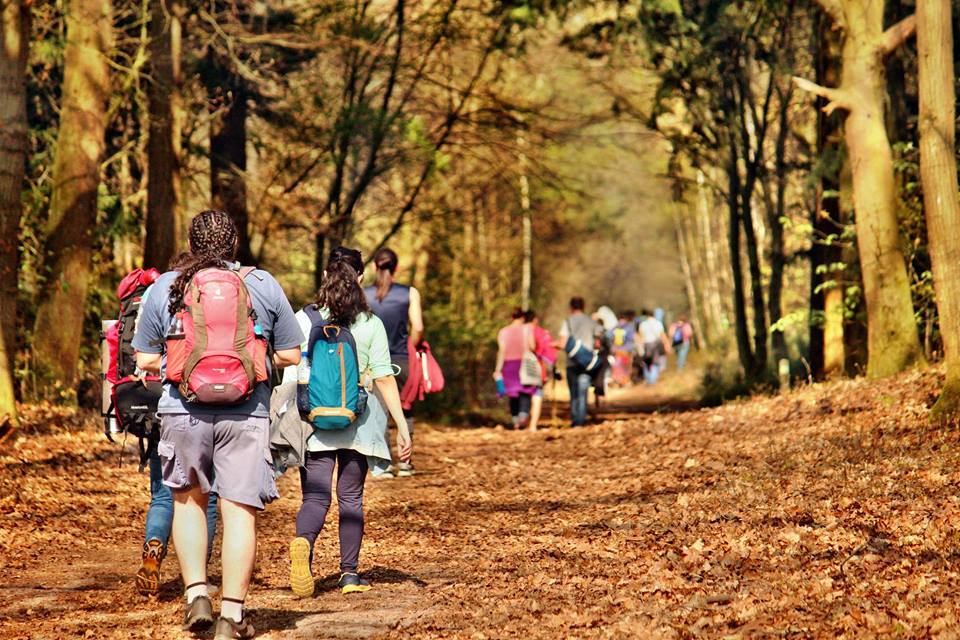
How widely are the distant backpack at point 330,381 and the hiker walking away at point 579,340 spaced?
37.7ft

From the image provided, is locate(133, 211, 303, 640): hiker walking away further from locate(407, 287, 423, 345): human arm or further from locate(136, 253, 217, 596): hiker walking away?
locate(407, 287, 423, 345): human arm

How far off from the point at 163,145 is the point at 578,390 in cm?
659

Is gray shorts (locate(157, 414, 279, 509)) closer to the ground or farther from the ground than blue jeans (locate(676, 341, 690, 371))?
closer to the ground

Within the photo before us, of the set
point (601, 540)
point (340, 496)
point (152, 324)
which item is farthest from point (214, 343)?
point (601, 540)

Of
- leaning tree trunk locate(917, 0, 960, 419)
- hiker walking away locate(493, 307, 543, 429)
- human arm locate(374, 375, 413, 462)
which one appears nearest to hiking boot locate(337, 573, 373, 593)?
human arm locate(374, 375, 413, 462)

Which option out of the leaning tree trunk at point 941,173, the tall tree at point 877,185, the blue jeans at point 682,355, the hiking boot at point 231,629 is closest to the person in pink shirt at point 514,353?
the tall tree at point 877,185

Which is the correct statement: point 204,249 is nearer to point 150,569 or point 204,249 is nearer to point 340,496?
point 340,496

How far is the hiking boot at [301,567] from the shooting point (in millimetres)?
6949

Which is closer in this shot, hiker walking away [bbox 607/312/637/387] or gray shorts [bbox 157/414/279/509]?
gray shorts [bbox 157/414/279/509]

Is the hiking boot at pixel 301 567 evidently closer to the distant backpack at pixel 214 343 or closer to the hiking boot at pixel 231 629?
the hiking boot at pixel 231 629

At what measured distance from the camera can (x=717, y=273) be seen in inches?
1914

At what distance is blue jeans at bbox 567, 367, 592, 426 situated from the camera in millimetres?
Answer: 19297

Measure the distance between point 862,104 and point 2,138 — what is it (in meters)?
9.12

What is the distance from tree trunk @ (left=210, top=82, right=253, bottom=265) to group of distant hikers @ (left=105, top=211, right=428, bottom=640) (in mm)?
13574
